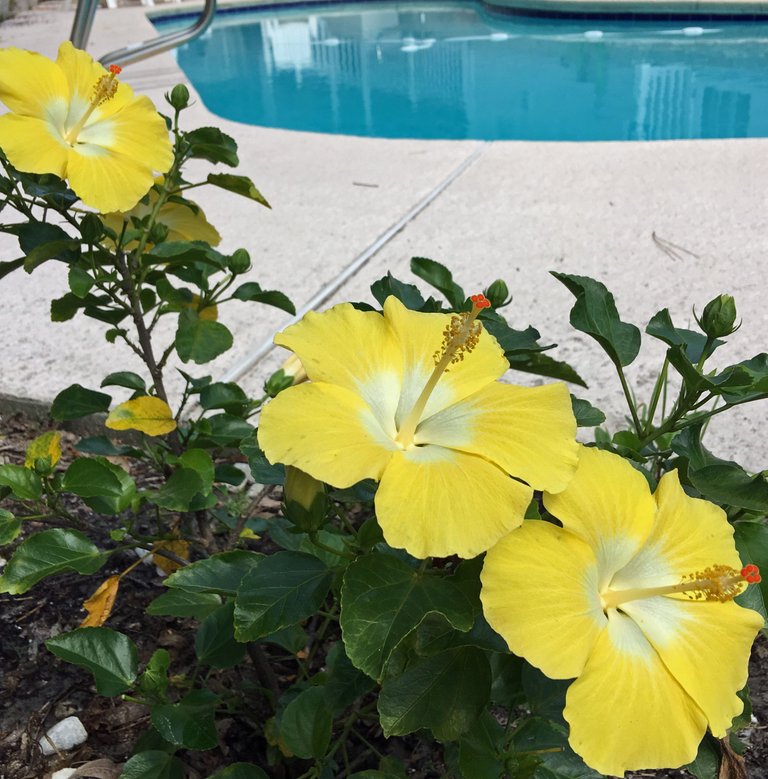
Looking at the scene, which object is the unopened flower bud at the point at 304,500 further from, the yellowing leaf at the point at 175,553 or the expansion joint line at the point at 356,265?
the expansion joint line at the point at 356,265

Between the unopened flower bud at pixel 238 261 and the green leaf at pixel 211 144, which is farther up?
the green leaf at pixel 211 144

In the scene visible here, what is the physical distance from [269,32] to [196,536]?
11.6 metres

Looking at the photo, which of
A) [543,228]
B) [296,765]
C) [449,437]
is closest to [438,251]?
[543,228]

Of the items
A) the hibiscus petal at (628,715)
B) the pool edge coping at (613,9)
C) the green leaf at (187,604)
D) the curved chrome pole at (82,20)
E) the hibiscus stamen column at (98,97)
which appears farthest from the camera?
the pool edge coping at (613,9)

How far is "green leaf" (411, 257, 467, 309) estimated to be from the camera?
1277mm

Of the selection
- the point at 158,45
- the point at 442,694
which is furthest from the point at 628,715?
the point at 158,45

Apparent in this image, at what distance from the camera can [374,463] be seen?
817 millimetres

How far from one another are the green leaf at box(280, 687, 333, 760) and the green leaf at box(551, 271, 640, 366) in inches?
23.0

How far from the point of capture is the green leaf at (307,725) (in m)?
1.09

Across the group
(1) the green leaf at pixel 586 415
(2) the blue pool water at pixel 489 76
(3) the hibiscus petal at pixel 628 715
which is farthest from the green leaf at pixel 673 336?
(2) the blue pool water at pixel 489 76

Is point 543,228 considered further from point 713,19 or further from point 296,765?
point 713,19

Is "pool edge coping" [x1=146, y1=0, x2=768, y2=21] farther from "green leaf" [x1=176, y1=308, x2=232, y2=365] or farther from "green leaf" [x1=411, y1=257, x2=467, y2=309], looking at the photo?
"green leaf" [x1=176, y1=308, x2=232, y2=365]

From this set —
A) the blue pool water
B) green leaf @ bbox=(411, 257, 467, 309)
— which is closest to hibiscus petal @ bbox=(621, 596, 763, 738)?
green leaf @ bbox=(411, 257, 467, 309)

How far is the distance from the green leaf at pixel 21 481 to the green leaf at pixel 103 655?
21cm
